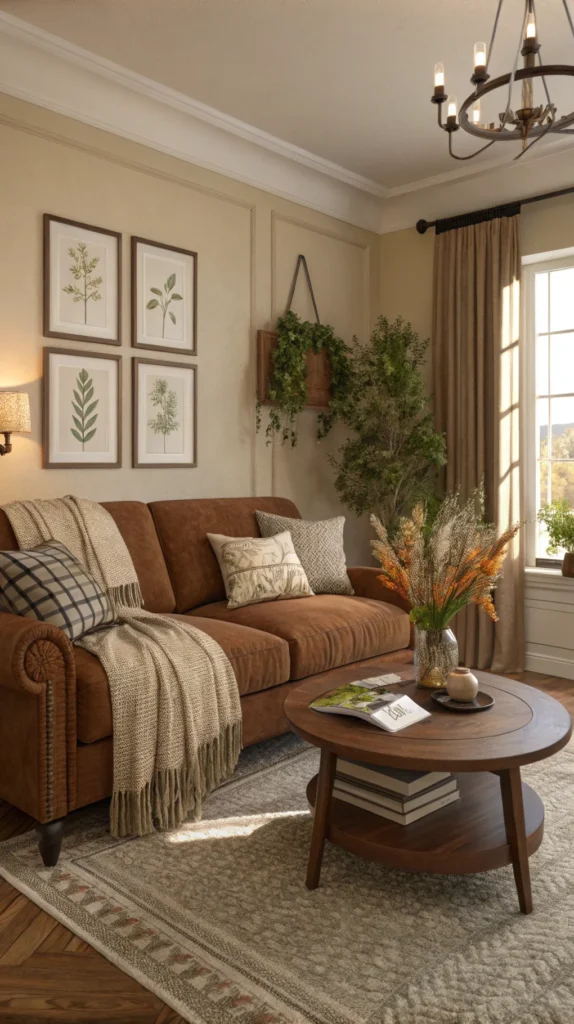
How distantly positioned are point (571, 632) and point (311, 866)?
2.74 meters

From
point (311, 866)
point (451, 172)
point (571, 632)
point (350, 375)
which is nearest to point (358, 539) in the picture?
point (350, 375)

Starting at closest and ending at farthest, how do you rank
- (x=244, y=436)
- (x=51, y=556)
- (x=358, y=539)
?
1. (x=51, y=556)
2. (x=244, y=436)
3. (x=358, y=539)

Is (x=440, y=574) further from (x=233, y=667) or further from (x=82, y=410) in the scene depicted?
(x=82, y=410)

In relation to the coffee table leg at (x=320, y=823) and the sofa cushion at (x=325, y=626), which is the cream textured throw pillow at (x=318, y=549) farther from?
the coffee table leg at (x=320, y=823)

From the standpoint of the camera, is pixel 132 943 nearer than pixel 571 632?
Yes

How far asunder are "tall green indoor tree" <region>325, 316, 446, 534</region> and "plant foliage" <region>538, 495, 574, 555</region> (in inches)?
26.5

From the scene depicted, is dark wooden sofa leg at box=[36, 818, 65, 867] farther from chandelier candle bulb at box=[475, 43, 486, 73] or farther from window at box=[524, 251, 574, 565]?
window at box=[524, 251, 574, 565]

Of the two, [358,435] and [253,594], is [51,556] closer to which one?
[253,594]

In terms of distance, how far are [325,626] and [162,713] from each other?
955 mm

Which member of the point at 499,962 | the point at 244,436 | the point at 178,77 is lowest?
the point at 499,962

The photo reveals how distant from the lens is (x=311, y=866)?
6.80ft

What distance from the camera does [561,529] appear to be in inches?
169

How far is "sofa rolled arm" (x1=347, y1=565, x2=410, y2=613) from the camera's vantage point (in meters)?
3.70

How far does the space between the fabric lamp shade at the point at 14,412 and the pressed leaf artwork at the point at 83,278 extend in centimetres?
67
